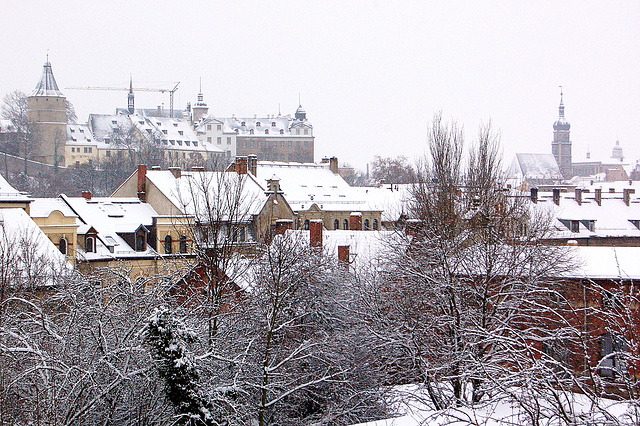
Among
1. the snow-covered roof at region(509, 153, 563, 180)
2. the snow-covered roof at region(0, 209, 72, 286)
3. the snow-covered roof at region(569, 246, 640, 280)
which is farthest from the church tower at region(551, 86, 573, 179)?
the snow-covered roof at region(0, 209, 72, 286)

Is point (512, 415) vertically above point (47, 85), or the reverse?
point (47, 85)

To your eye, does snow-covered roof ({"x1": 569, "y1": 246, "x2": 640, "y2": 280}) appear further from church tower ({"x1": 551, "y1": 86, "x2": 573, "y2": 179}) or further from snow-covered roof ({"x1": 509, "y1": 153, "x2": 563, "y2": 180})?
church tower ({"x1": 551, "y1": 86, "x2": 573, "y2": 179})

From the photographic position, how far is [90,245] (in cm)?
3497

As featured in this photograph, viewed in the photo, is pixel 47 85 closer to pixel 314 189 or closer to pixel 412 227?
pixel 314 189

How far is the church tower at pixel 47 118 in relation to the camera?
97.3 meters

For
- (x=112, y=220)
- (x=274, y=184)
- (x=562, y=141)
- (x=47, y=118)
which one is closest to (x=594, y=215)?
(x=274, y=184)

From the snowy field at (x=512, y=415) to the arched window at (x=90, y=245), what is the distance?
21412 mm

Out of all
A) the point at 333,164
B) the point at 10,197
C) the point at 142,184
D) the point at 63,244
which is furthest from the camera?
the point at 333,164

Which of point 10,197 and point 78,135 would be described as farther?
point 78,135

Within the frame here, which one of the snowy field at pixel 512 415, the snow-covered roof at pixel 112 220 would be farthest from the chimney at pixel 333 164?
the snowy field at pixel 512 415

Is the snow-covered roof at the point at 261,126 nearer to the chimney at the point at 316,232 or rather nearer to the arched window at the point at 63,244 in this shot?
the arched window at the point at 63,244

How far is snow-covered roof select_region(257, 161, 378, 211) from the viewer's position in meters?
58.8

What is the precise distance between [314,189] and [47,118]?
166ft

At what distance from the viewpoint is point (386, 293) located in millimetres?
20922
